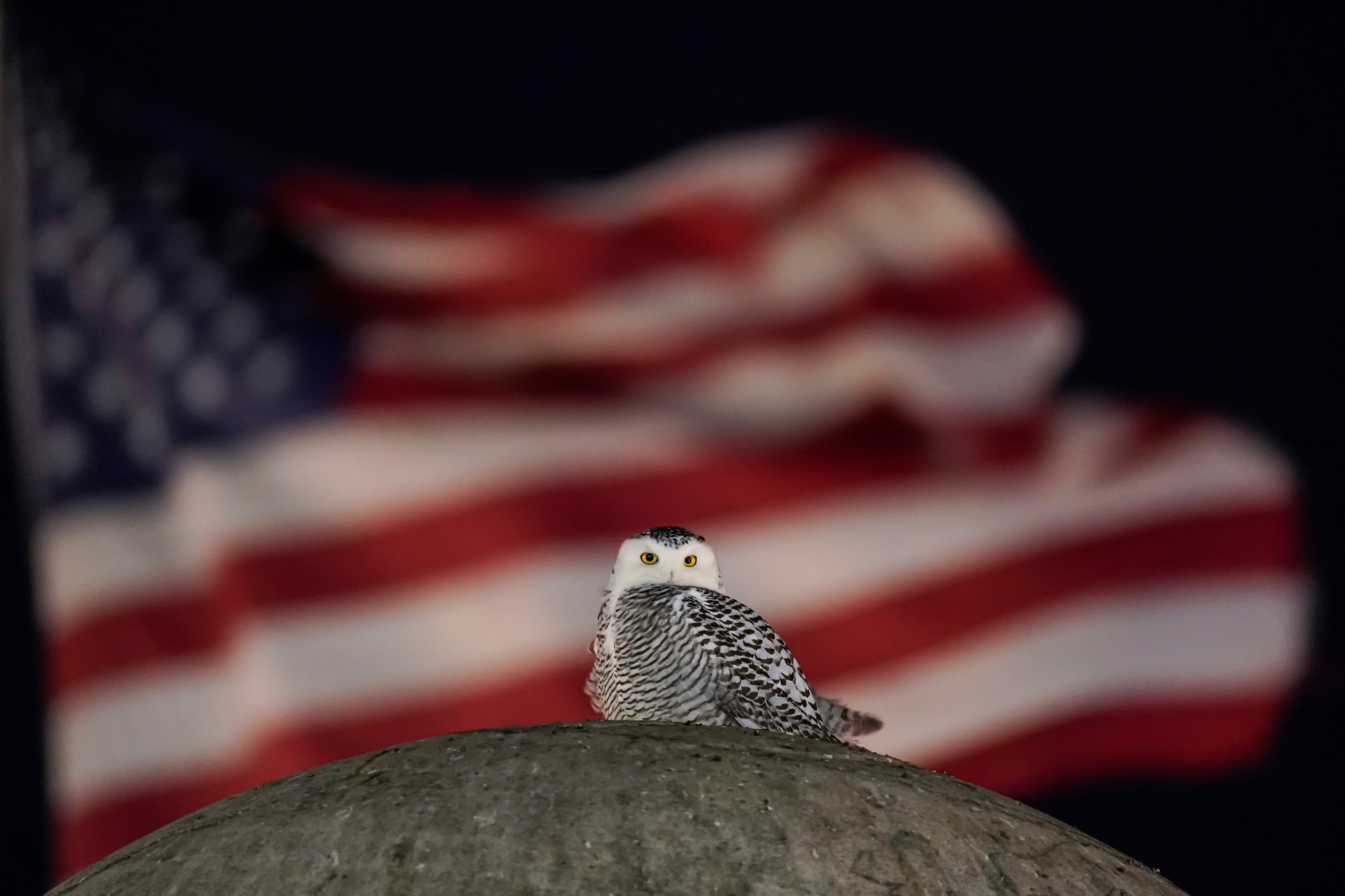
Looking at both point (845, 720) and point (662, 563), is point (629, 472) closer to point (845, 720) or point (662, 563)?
point (662, 563)

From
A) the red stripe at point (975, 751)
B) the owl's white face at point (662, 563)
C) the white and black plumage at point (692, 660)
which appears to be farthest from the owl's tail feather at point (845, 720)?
the red stripe at point (975, 751)

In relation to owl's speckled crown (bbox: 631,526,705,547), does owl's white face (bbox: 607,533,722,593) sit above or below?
below

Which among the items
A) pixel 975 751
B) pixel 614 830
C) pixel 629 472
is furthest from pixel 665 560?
→ pixel 975 751

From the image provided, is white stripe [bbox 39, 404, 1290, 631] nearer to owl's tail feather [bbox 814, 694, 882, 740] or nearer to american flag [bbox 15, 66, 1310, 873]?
american flag [bbox 15, 66, 1310, 873]

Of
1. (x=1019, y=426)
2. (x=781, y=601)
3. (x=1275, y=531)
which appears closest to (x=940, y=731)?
(x=781, y=601)

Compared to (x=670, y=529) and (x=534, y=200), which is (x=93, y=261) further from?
(x=670, y=529)

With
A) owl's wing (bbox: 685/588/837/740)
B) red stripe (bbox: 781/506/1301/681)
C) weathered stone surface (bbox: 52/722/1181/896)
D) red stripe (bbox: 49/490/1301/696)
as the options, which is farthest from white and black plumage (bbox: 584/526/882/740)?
red stripe (bbox: 781/506/1301/681)

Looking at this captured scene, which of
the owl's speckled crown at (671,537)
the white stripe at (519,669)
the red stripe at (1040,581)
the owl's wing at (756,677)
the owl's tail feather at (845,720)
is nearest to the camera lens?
the owl's wing at (756,677)

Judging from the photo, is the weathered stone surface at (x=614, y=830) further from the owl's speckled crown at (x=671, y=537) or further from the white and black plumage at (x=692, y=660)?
the owl's speckled crown at (x=671, y=537)
